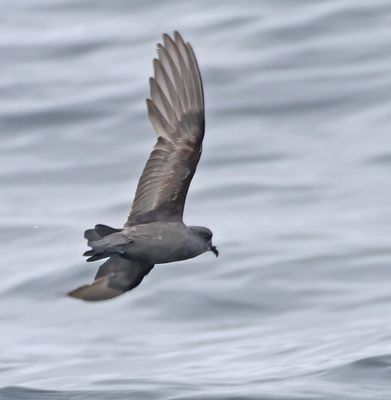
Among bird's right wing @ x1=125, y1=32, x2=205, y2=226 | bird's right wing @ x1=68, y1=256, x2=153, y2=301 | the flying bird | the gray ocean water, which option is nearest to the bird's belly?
the flying bird

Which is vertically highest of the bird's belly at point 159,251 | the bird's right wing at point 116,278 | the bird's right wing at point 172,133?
the bird's right wing at point 172,133

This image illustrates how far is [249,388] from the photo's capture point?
1348cm

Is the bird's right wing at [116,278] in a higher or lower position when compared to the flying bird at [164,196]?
lower

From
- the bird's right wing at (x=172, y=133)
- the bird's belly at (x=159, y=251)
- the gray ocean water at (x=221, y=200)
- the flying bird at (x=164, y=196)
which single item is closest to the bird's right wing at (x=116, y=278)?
the flying bird at (x=164, y=196)

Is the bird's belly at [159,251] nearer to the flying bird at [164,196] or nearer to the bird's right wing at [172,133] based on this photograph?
the flying bird at [164,196]

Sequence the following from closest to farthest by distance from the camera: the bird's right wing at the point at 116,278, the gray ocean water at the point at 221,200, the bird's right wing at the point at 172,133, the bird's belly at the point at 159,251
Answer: the bird's right wing at the point at 116,278, the bird's belly at the point at 159,251, the bird's right wing at the point at 172,133, the gray ocean water at the point at 221,200

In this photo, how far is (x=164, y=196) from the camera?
34.9 feet

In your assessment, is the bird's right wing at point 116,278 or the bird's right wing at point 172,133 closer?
the bird's right wing at point 116,278

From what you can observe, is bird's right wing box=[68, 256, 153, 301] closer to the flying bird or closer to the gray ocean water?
the flying bird

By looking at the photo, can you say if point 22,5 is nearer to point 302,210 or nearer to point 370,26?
point 370,26

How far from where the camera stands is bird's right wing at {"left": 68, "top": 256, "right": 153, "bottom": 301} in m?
9.86

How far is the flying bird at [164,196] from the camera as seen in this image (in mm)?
9945

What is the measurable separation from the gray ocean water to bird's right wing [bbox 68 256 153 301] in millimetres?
3194

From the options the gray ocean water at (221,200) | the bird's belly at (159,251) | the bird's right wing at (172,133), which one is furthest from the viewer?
the gray ocean water at (221,200)
